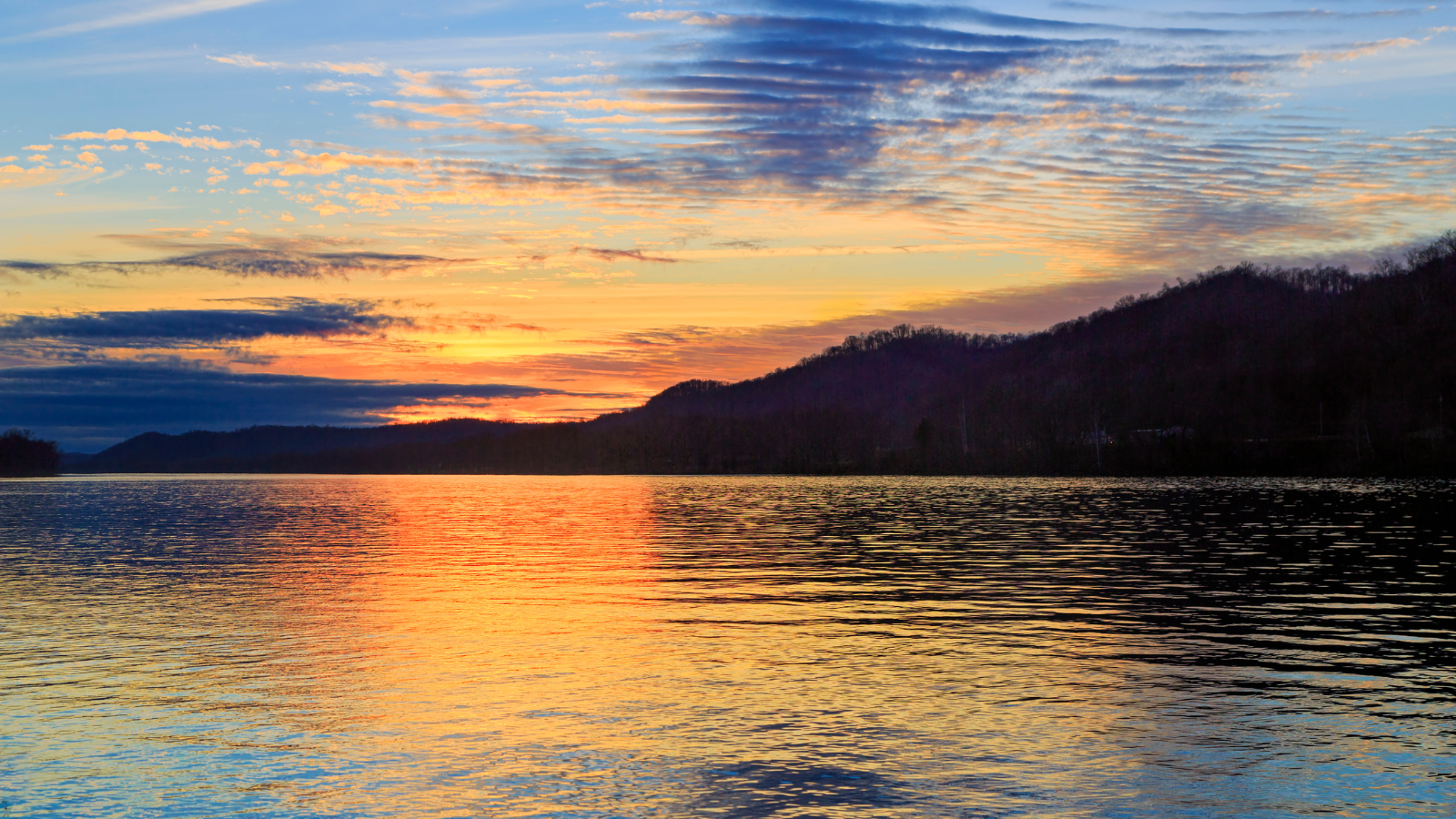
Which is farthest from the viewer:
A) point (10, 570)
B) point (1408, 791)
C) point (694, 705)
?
point (10, 570)

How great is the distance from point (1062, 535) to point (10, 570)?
50.3 metres

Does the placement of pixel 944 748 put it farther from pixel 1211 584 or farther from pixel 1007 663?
pixel 1211 584

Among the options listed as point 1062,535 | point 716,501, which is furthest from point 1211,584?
point 716,501

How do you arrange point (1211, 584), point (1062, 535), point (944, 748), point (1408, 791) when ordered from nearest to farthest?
point (1408, 791) → point (944, 748) → point (1211, 584) → point (1062, 535)

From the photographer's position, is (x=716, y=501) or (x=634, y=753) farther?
(x=716, y=501)

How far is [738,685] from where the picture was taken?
20.3 meters

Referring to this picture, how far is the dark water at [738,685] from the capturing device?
13992 millimetres

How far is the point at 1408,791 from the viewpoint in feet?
44.7

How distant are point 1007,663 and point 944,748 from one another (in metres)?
7.02

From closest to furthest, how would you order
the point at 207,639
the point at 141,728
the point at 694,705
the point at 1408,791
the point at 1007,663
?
1. the point at 1408,791
2. the point at 141,728
3. the point at 694,705
4. the point at 1007,663
5. the point at 207,639

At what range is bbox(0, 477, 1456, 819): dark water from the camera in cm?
1399

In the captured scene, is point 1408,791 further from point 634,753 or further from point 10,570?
point 10,570

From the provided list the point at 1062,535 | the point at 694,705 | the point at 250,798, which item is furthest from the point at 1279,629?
the point at 1062,535

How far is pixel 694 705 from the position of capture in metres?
18.8
